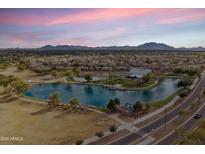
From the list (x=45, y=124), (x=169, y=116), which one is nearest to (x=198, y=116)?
(x=169, y=116)

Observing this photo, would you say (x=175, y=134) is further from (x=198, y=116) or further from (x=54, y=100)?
(x=54, y=100)

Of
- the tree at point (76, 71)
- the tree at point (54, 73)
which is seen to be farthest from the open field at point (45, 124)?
the tree at point (76, 71)

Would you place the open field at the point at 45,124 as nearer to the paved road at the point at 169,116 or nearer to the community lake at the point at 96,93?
the paved road at the point at 169,116

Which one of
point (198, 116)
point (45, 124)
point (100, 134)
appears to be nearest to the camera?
point (100, 134)

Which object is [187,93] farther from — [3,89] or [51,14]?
[3,89]

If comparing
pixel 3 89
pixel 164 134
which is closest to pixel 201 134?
pixel 164 134
